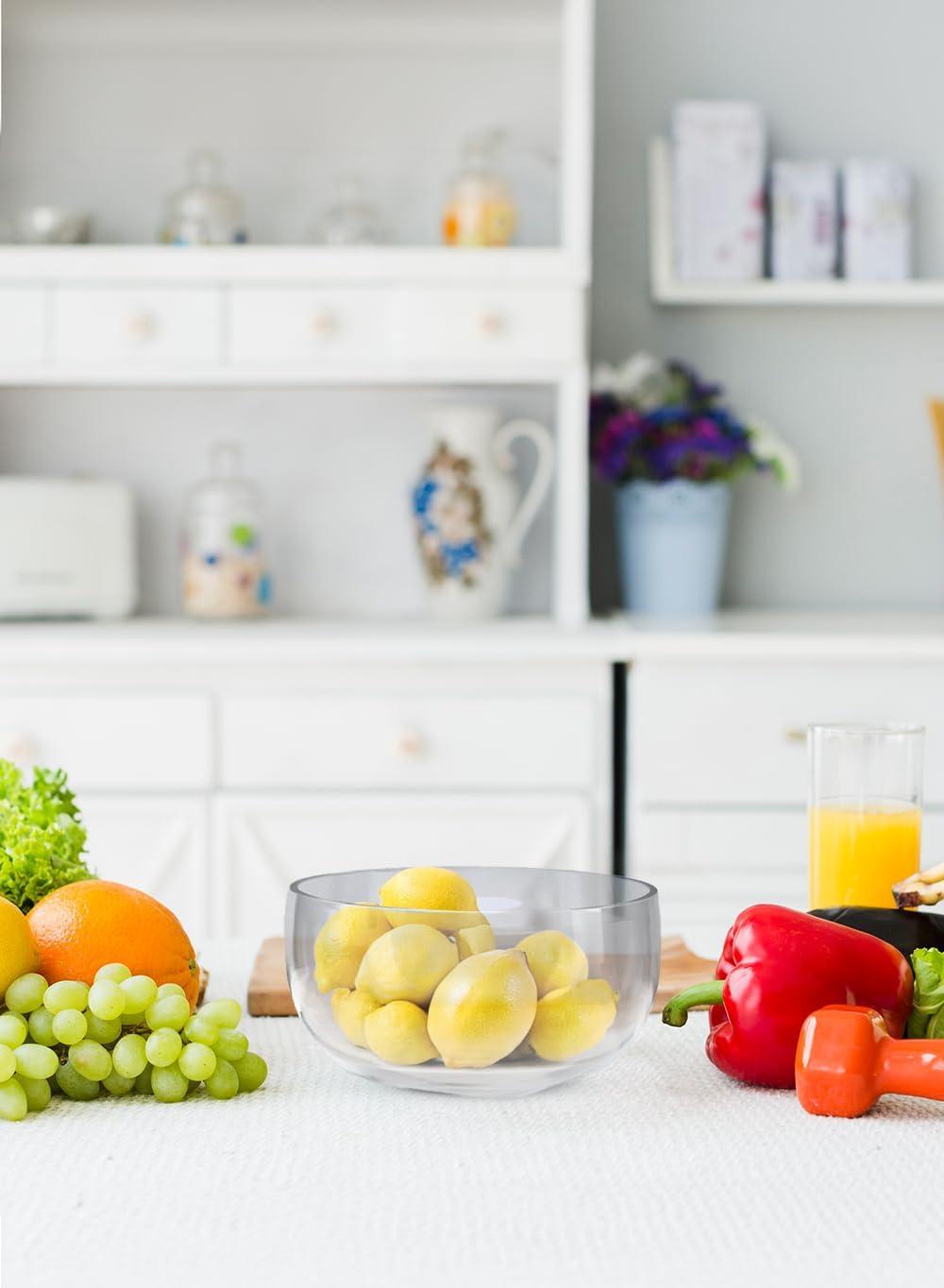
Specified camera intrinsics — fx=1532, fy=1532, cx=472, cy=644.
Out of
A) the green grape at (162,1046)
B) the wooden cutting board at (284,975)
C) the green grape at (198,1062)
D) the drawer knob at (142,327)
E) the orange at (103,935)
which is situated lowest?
the wooden cutting board at (284,975)

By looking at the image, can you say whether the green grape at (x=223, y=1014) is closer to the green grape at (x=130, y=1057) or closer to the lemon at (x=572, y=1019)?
the green grape at (x=130, y=1057)

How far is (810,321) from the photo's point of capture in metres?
2.69

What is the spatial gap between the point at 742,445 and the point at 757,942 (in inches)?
68.0

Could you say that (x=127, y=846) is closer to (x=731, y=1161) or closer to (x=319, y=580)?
(x=319, y=580)

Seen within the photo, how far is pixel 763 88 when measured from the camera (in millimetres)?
2672

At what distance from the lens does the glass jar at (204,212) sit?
236 centimetres

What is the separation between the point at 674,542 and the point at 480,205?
0.61m

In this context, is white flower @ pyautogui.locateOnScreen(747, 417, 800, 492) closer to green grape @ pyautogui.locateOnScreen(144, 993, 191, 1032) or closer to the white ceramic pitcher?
the white ceramic pitcher

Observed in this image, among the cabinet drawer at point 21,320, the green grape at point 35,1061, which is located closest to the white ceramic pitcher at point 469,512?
the cabinet drawer at point 21,320

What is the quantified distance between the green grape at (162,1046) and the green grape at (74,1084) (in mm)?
37

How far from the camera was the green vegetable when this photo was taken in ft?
2.82

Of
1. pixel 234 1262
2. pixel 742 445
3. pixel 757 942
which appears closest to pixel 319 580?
pixel 742 445

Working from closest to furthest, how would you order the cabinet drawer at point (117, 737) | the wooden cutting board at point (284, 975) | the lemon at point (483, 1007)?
1. the lemon at point (483, 1007)
2. the wooden cutting board at point (284, 975)
3. the cabinet drawer at point (117, 737)

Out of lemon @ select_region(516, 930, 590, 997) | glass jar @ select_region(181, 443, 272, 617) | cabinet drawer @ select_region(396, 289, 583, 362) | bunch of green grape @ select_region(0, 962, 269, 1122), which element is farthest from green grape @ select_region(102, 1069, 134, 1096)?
glass jar @ select_region(181, 443, 272, 617)
